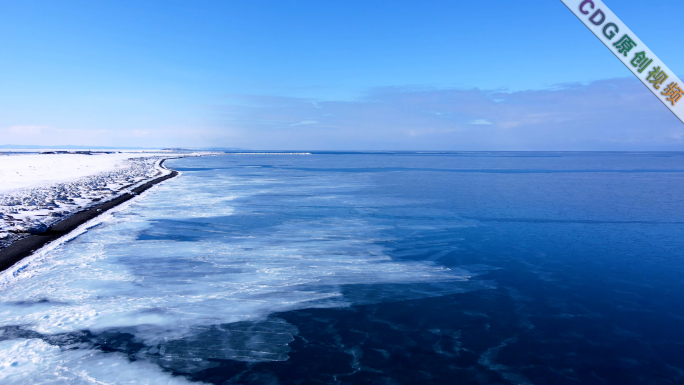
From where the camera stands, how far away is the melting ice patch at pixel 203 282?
6.13 metres

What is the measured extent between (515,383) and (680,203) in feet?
72.2

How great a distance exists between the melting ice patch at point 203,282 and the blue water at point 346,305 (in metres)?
0.04

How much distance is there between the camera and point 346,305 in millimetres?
7352

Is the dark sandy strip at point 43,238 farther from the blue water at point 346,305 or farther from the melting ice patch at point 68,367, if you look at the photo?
the melting ice patch at point 68,367

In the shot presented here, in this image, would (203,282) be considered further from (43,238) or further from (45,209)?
(45,209)

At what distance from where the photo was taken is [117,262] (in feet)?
31.7

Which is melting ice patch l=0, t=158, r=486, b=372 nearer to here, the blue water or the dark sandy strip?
the blue water

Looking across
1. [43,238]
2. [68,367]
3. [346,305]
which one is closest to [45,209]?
[43,238]

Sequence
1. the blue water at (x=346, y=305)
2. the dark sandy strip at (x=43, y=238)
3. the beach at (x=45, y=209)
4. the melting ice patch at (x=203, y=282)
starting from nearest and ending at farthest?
the blue water at (x=346, y=305) < the melting ice patch at (x=203, y=282) < the dark sandy strip at (x=43, y=238) < the beach at (x=45, y=209)

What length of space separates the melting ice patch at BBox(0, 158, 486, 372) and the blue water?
40mm

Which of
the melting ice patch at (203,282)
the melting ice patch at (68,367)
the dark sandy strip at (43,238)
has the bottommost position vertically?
the melting ice patch at (68,367)

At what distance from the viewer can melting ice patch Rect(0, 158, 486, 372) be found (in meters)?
6.13

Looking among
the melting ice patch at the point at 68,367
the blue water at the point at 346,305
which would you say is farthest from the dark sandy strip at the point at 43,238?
the melting ice patch at the point at 68,367

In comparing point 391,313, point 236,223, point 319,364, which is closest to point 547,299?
point 391,313
